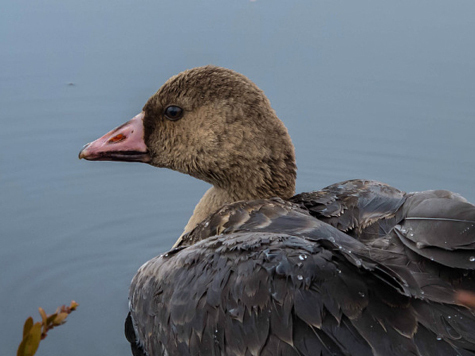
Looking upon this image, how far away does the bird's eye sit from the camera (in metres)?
4.96

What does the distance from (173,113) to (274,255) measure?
1.84 m

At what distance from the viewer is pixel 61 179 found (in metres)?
6.95

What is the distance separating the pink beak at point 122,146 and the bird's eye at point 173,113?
0.23 m

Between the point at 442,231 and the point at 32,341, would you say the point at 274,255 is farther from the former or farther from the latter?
the point at 32,341

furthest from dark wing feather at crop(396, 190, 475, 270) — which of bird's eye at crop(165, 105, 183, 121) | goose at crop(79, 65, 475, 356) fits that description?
bird's eye at crop(165, 105, 183, 121)

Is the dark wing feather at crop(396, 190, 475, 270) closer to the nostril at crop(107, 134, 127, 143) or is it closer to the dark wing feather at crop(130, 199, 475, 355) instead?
the dark wing feather at crop(130, 199, 475, 355)

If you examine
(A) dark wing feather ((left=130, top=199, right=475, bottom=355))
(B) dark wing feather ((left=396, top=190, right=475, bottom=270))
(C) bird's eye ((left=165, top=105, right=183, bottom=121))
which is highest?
(C) bird's eye ((left=165, top=105, right=183, bottom=121))

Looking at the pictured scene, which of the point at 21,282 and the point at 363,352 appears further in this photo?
the point at 21,282

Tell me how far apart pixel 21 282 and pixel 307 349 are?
A: 2.95 metres

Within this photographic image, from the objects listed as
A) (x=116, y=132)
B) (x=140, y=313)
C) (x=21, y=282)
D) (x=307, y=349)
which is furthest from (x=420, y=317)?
(x=21, y=282)

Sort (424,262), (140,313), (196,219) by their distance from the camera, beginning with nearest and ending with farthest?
(424,262) < (140,313) < (196,219)

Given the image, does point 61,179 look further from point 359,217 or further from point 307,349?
point 307,349

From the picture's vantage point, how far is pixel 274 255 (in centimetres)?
348

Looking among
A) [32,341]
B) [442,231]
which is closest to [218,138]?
[442,231]
